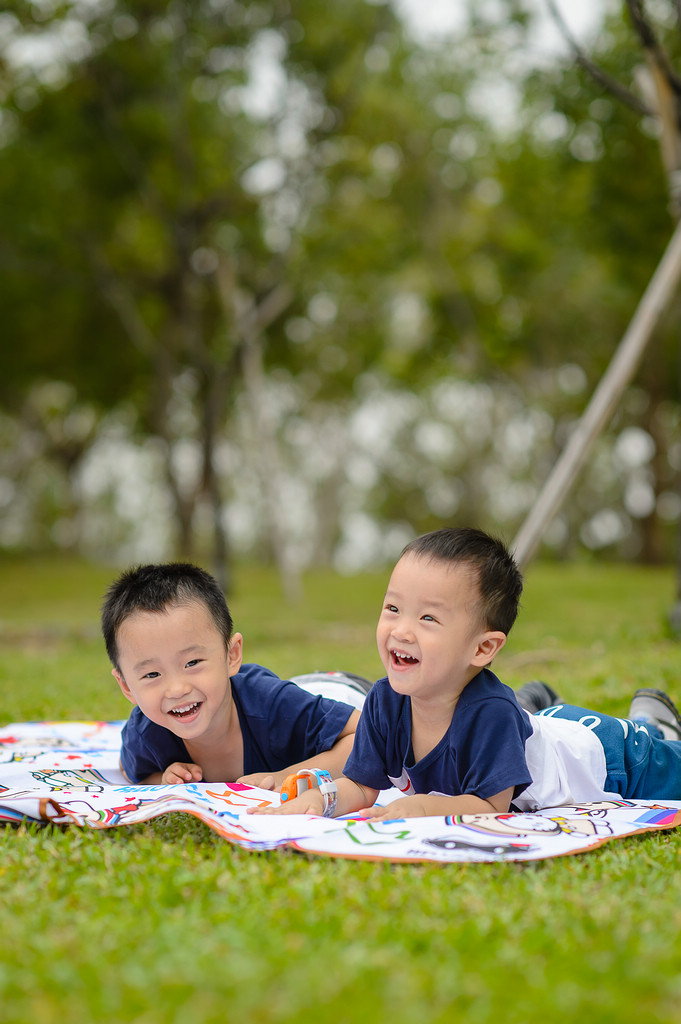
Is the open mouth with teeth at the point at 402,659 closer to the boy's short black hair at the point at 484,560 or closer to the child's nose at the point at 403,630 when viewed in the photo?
the child's nose at the point at 403,630

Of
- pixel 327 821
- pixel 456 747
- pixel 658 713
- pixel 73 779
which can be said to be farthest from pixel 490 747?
pixel 73 779

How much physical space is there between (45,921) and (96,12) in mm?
12514

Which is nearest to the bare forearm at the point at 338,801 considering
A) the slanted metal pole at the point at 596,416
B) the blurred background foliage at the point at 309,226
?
the slanted metal pole at the point at 596,416

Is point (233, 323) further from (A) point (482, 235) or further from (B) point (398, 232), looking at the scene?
(A) point (482, 235)

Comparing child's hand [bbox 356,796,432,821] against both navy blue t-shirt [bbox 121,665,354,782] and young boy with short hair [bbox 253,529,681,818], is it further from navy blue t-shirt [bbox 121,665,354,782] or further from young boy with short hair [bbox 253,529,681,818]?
navy blue t-shirt [bbox 121,665,354,782]

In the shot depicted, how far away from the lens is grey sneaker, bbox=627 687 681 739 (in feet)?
10.5

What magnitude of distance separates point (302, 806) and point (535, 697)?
122 centimetres

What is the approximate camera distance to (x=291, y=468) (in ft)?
102

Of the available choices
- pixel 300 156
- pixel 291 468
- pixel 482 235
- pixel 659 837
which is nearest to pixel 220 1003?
pixel 659 837

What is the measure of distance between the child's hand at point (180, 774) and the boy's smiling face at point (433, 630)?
0.84 meters

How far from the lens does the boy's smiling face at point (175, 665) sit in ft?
8.41

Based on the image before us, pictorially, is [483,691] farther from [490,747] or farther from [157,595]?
[157,595]

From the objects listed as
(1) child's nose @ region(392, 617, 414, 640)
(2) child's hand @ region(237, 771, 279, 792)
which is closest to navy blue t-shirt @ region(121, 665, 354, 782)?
(2) child's hand @ region(237, 771, 279, 792)

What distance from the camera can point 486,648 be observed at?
2.40m
